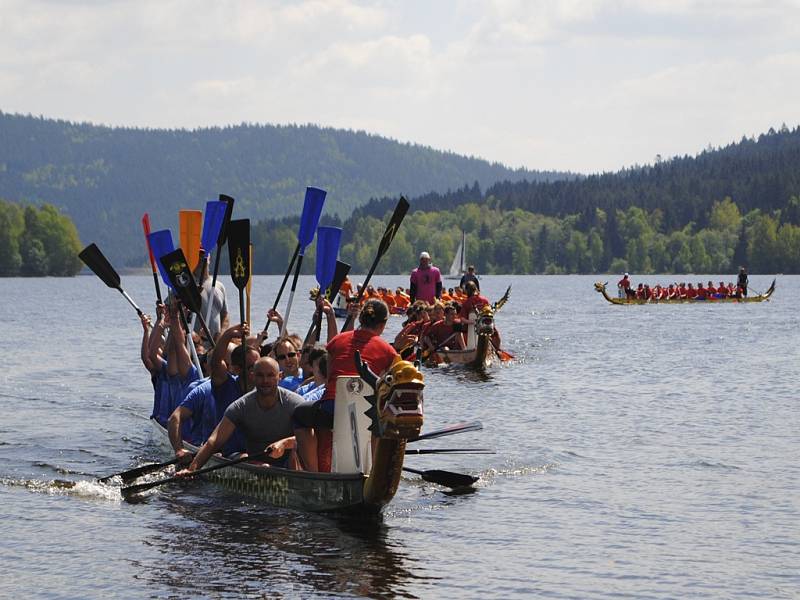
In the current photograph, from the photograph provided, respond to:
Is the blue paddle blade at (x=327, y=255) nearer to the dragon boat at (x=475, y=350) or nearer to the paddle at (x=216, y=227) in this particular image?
the paddle at (x=216, y=227)

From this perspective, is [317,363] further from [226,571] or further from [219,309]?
[219,309]

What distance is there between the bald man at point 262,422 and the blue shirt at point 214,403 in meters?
0.91

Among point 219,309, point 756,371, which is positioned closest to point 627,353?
point 756,371

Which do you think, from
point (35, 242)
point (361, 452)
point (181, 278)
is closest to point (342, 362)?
point (361, 452)

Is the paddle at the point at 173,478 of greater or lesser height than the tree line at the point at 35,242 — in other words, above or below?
below

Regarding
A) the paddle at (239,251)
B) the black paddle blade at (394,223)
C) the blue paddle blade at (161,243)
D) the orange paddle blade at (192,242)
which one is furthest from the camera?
the orange paddle blade at (192,242)

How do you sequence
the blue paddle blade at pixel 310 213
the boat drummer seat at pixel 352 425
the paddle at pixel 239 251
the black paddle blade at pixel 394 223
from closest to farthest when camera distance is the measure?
the boat drummer seat at pixel 352 425
the black paddle blade at pixel 394 223
the paddle at pixel 239 251
the blue paddle blade at pixel 310 213

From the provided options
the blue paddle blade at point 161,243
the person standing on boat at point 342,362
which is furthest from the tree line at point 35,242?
the person standing on boat at point 342,362

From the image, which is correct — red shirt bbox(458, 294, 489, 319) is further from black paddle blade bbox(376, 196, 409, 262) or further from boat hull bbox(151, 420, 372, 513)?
boat hull bbox(151, 420, 372, 513)

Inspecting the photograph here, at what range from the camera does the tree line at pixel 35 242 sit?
537 feet

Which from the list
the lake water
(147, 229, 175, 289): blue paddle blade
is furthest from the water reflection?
(147, 229, 175, 289): blue paddle blade

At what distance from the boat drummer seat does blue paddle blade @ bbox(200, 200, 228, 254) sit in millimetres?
7289

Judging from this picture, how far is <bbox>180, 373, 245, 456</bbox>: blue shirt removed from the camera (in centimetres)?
1445

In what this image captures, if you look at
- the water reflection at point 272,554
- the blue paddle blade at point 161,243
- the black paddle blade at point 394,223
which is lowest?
the water reflection at point 272,554
